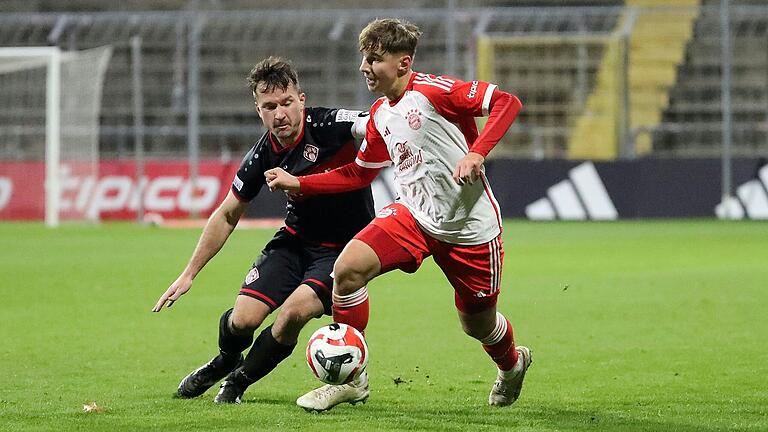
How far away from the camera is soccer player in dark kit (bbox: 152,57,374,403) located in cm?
626

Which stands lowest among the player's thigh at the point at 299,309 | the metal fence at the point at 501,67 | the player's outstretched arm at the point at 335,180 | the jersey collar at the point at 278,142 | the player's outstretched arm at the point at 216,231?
the metal fence at the point at 501,67

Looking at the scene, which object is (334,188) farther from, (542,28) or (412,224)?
(542,28)

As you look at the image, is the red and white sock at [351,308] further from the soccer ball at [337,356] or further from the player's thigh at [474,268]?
the player's thigh at [474,268]

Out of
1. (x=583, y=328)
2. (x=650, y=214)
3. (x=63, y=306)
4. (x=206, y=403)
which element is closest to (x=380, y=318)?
(x=583, y=328)

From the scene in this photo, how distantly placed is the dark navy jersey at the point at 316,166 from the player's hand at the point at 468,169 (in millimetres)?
1032

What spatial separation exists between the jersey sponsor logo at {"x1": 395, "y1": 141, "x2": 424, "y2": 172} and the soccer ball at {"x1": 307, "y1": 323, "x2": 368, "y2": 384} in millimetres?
824

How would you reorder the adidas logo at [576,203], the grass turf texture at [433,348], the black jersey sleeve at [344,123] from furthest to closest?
the adidas logo at [576,203] < the black jersey sleeve at [344,123] < the grass turf texture at [433,348]

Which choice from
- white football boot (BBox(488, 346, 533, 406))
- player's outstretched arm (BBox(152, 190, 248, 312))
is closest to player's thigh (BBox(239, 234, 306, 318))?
player's outstretched arm (BBox(152, 190, 248, 312))

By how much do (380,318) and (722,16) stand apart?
17.5 m

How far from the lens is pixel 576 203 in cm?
2506

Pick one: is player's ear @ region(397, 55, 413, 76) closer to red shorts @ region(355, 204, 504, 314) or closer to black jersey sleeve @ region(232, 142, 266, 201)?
red shorts @ region(355, 204, 504, 314)

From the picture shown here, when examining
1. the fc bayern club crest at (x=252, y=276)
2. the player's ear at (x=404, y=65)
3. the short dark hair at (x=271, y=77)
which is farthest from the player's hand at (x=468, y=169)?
the fc bayern club crest at (x=252, y=276)

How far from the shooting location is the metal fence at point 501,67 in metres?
26.4

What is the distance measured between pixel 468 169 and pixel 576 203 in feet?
65.0
